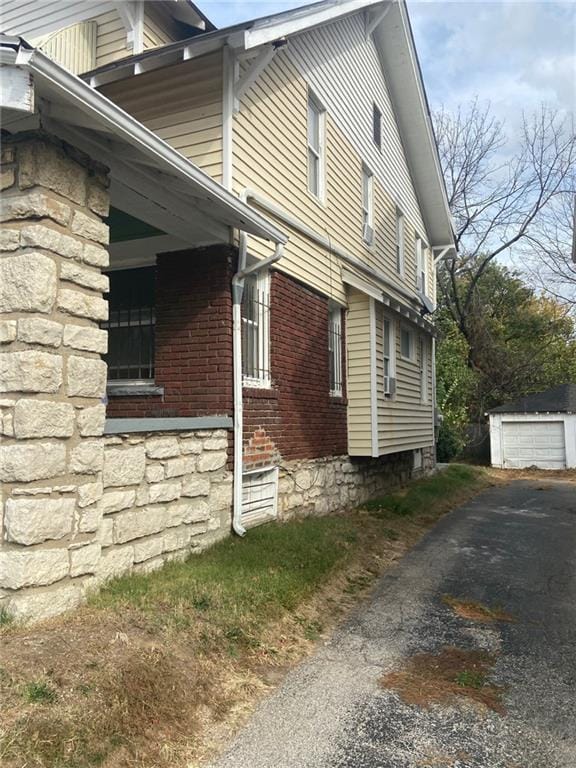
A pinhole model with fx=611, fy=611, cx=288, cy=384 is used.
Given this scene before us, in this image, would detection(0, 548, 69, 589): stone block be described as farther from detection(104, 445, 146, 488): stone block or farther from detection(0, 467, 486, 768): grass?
detection(104, 445, 146, 488): stone block

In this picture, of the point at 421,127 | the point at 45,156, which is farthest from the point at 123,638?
the point at 421,127

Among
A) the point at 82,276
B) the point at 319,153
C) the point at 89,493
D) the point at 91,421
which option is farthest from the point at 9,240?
the point at 319,153

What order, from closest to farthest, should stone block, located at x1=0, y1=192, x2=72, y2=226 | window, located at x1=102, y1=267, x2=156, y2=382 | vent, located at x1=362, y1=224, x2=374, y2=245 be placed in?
stone block, located at x1=0, y1=192, x2=72, y2=226
window, located at x1=102, y1=267, x2=156, y2=382
vent, located at x1=362, y1=224, x2=374, y2=245

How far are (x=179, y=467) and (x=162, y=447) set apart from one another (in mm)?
353

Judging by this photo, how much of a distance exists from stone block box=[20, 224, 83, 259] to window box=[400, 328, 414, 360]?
27.7 ft

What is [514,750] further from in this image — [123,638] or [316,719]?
[123,638]

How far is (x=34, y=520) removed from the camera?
3.96 meters

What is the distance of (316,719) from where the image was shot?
11.6 feet

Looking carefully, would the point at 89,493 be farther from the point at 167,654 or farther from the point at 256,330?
the point at 256,330

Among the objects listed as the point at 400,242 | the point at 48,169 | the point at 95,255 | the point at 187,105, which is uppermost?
the point at 400,242

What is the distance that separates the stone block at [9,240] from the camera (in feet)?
13.8

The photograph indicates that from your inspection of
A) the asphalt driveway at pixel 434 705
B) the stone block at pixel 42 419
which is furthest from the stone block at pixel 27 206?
the asphalt driveway at pixel 434 705

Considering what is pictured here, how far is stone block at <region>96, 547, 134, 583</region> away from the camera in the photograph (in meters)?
4.59

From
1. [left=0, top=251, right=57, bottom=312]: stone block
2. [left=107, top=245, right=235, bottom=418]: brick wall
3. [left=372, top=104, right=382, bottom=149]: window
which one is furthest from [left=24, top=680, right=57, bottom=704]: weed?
[left=372, top=104, right=382, bottom=149]: window
